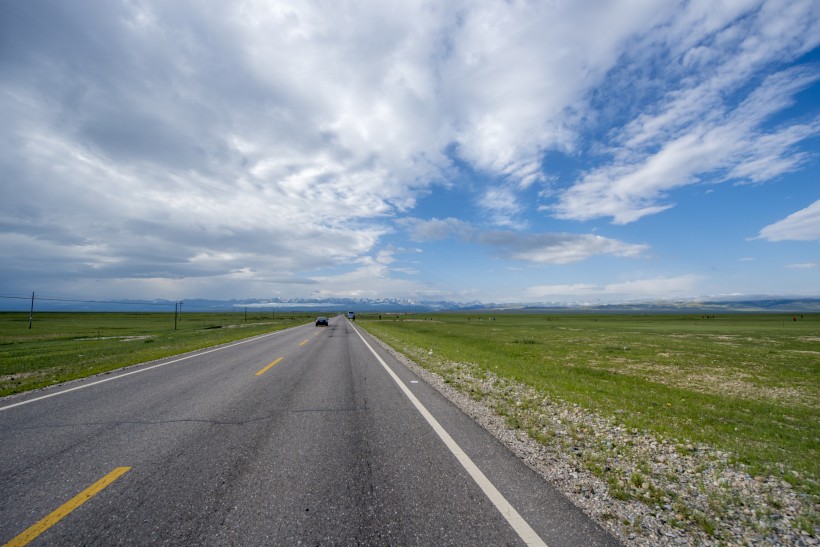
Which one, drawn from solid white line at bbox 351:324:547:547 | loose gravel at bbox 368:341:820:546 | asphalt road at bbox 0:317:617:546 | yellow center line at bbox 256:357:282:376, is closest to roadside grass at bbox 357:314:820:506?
loose gravel at bbox 368:341:820:546

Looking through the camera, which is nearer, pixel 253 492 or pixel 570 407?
pixel 253 492

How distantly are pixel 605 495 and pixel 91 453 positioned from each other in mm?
7217

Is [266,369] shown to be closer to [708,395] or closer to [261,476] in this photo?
[261,476]

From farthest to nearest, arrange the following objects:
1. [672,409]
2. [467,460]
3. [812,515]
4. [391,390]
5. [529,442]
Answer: [391,390] → [672,409] → [529,442] → [467,460] → [812,515]

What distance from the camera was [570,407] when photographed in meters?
8.12

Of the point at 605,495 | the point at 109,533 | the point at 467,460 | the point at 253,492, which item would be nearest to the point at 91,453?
Result: the point at 109,533

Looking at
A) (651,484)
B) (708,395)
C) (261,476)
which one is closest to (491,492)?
(651,484)

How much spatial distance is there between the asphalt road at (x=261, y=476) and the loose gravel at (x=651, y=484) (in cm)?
45

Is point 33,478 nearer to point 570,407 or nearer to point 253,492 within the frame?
point 253,492

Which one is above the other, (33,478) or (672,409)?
(33,478)

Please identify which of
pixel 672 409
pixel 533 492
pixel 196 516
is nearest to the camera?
pixel 196 516

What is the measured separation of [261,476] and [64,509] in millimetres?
1913

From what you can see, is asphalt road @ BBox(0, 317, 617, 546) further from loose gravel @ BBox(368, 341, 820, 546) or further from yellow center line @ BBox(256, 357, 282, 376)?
yellow center line @ BBox(256, 357, 282, 376)

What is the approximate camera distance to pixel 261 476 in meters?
4.47
